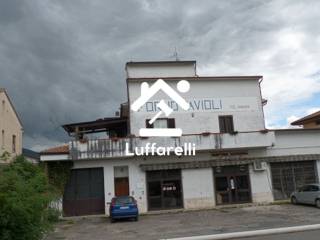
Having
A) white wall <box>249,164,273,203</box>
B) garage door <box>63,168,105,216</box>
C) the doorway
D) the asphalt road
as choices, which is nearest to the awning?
white wall <box>249,164,273,203</box>

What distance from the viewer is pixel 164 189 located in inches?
1153

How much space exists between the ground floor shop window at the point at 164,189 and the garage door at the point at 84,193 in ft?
11.1

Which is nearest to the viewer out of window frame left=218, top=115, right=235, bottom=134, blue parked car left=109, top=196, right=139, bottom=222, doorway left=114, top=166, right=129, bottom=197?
blue parked car left=109, top=196, right=139, bottom=222

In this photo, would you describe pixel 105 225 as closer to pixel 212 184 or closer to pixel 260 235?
pixel 212 184

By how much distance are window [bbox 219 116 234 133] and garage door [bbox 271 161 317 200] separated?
4.05 m

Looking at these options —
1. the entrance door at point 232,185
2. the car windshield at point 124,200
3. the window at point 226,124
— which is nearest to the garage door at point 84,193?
the car windshield at point 124,200

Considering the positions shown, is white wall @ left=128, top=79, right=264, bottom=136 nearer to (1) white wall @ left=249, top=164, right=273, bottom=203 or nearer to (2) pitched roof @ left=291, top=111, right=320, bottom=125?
(1) white wall @ left=249, top=164, right=273, bottom=203

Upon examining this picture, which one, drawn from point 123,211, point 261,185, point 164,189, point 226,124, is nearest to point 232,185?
point 261,185

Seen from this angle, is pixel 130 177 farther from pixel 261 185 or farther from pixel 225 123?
pixel 261 185

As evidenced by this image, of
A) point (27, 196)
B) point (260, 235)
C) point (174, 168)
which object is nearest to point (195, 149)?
point (174, 168)

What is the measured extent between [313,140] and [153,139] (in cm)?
1233

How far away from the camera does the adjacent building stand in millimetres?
36906

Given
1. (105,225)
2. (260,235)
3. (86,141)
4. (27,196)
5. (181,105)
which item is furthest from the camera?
(181,105)

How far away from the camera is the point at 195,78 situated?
31.1 m
